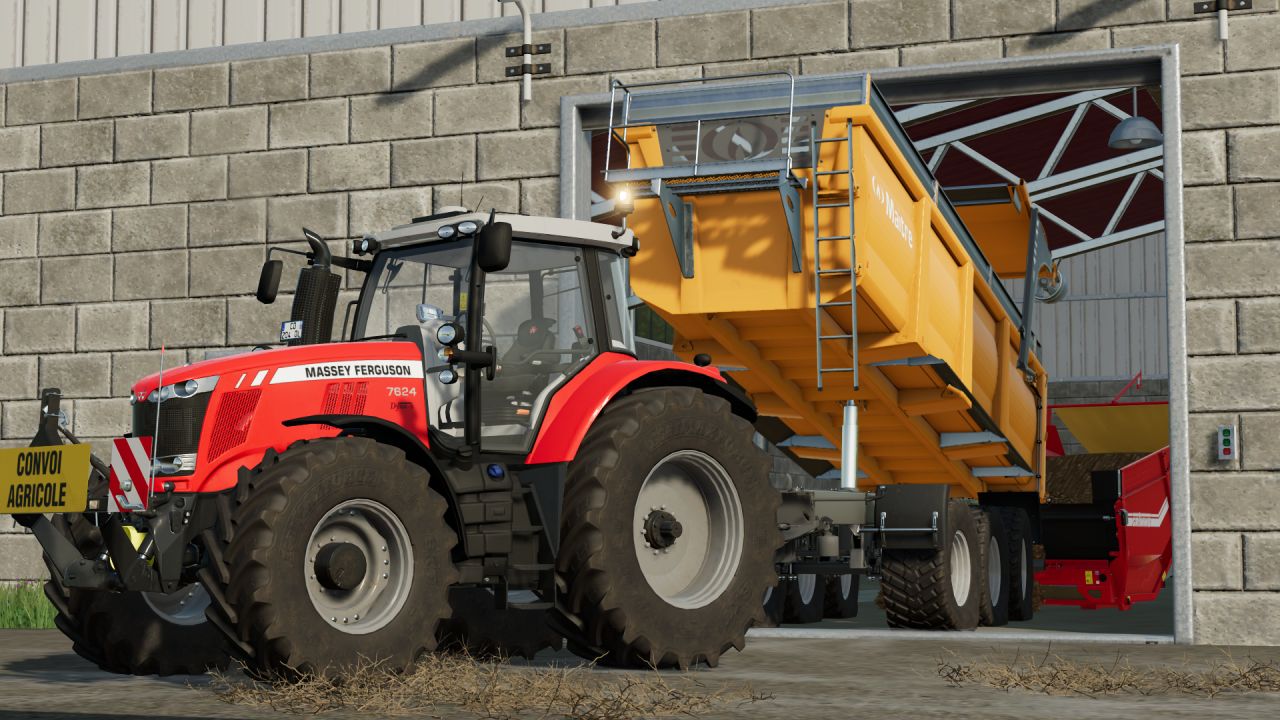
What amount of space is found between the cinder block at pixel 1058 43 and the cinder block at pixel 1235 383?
7.42 ft

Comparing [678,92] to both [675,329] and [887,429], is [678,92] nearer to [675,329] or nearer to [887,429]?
[675,329]

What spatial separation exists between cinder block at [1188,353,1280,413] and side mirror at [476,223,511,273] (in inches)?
219

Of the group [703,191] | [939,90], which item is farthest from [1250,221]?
[703,191]

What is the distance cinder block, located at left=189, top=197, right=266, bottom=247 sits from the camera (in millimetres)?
12656

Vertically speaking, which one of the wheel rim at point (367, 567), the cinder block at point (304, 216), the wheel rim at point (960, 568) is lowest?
the wheel rim at point (960, 568)

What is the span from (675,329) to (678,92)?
1544 millimetres

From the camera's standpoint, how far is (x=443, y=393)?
7.60 m

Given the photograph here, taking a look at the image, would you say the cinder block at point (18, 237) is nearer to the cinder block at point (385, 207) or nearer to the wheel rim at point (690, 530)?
the cinder block at point (385, 207)

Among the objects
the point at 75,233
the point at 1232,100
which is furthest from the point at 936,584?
the point at 75,233

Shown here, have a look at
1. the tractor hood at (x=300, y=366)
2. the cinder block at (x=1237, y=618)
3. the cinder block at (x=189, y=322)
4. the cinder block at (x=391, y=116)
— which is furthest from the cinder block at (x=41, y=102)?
the cinder block at (x=1237, y=618)

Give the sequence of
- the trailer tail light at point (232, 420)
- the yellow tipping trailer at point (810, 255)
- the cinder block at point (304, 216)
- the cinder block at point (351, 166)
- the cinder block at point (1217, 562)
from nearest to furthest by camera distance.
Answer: the trailer tail light at point (232, 420)
the yellow tipping trailer at point (810, 255)
the cinder block at point (1217, 562)
the cinder block at point (351, 166)
the cinder block at point (304, 216)

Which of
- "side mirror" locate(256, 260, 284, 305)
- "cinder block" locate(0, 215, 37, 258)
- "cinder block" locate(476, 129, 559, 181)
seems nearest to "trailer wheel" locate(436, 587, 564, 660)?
"side mirror" locate(256, 260, 284, 305)

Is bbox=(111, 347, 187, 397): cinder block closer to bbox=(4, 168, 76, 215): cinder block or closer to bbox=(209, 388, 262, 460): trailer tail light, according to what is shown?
bbox=(4, 168, 76, 215): cinder block

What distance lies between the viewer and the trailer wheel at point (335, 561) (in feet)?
20.8
